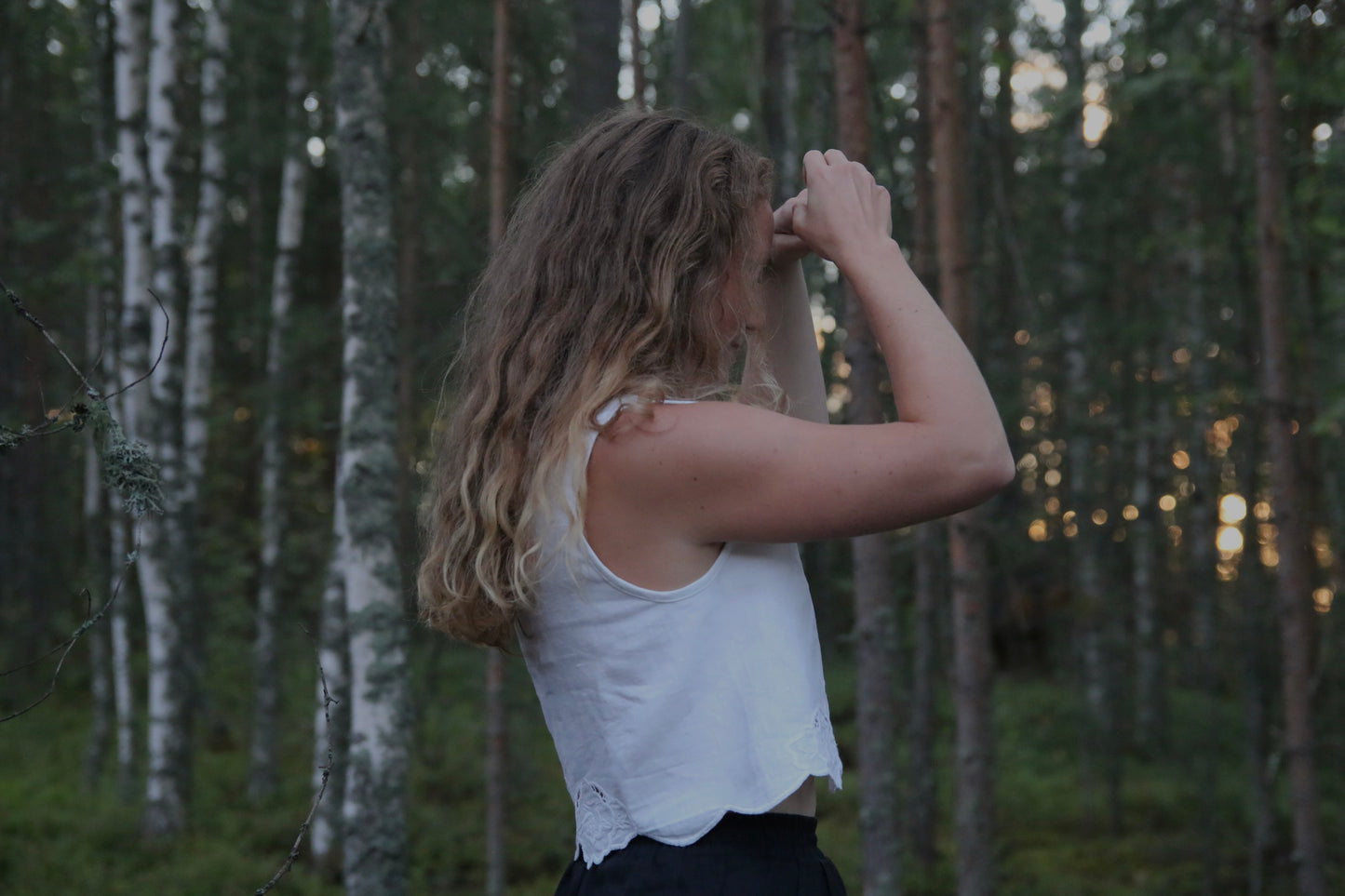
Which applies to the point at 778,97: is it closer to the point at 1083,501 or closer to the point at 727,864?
the point at 1083,501

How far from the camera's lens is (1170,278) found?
1281 cm

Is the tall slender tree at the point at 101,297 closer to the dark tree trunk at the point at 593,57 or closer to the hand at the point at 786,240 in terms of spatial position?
the dark tree trunk at the point at 593,57

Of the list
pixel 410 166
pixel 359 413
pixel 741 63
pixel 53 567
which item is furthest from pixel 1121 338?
pixel 53 567

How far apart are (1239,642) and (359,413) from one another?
20.7 ft

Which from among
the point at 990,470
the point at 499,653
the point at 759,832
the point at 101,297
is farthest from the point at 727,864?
the point at 101,297

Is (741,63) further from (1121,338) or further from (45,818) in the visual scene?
(45,818)

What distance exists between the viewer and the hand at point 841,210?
1.50m

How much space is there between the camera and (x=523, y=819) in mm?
8734

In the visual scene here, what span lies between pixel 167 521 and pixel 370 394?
16.1 ft

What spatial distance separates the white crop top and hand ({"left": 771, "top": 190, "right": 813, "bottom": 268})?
46 centimetres

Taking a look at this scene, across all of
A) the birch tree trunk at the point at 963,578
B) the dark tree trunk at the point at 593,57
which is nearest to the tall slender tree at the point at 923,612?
the birch tree trunk at the point at 963,578

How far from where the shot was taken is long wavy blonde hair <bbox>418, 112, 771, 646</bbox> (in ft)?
4.64

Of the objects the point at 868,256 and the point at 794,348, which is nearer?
the point at 868,256

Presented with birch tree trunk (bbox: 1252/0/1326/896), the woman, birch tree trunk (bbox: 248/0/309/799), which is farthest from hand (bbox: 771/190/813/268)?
birch tree trunk (bbox: 248/0/309/799)
